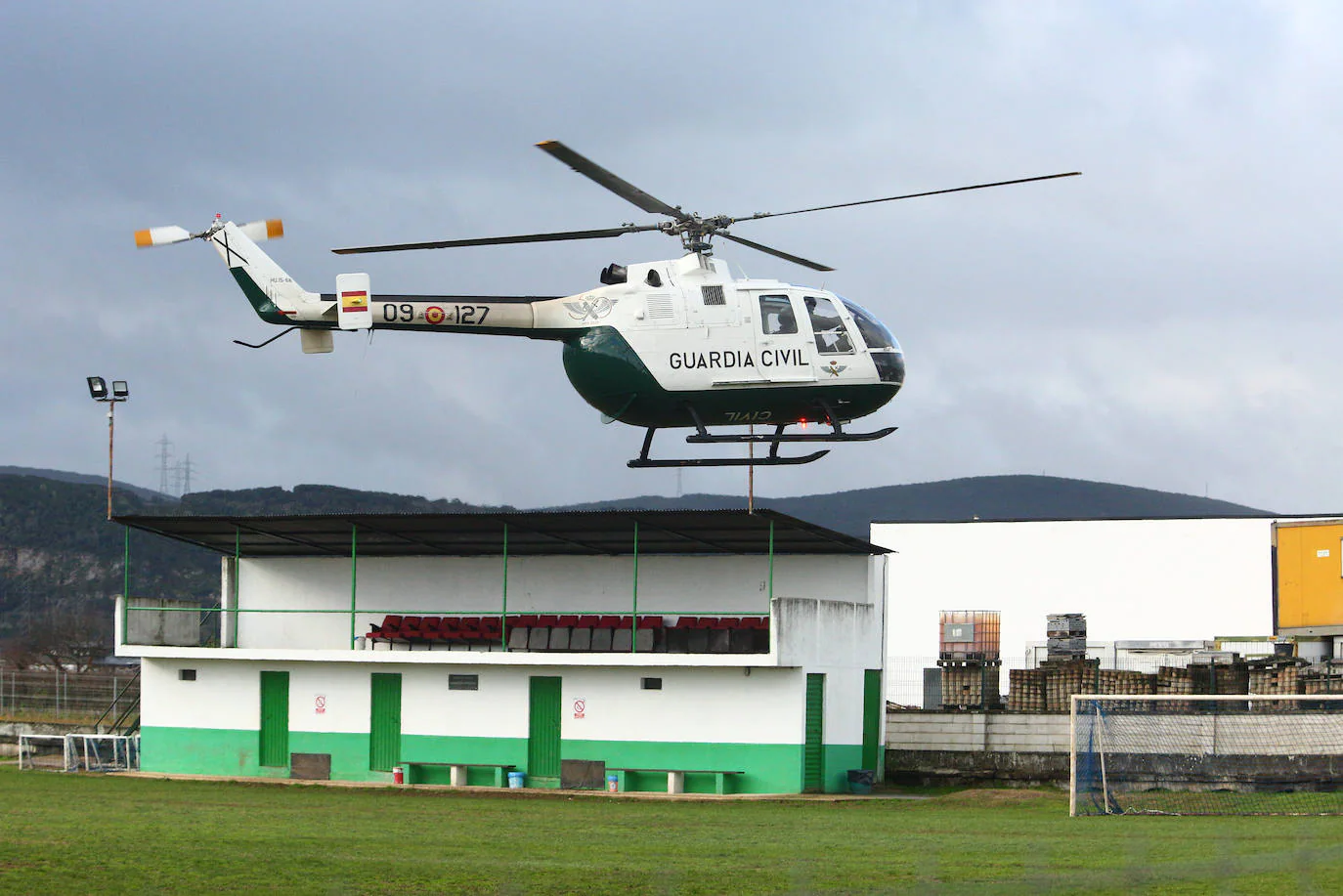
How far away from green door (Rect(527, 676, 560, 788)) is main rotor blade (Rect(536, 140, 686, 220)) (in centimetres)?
1213

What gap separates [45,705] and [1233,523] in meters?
42.0

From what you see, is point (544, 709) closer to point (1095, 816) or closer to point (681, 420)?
point (681, 420)

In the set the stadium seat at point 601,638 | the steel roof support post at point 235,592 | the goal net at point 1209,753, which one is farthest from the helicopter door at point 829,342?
the steel roof support post at point 235,592

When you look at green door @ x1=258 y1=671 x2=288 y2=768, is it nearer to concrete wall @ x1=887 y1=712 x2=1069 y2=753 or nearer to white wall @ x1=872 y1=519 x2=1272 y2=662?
concrete wall @ x1=887 y1=712 x2=1069 y2=753

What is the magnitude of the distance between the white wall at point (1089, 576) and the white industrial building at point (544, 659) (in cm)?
1963

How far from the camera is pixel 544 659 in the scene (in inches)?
1336

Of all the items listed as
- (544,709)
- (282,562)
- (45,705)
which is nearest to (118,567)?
(45,705)

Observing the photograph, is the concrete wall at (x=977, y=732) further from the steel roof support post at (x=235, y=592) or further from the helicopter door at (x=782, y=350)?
the steel roof support post at (x=235, y=592)

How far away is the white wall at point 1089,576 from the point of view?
56531 mm

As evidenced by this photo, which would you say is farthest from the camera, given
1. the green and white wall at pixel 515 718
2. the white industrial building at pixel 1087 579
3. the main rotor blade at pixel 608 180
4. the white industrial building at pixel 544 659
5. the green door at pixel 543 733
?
the white industrial building at pixel 1087 579

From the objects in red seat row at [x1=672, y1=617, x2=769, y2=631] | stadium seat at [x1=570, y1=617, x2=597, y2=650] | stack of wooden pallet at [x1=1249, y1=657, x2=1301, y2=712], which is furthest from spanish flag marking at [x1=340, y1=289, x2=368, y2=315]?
stack of wooden pallet at [x1=1249, y1=657, x2=1301, y2=712]

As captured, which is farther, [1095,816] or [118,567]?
[118,567]

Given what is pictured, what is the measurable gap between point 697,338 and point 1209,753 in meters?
13.4

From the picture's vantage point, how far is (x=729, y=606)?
38.1 metres
